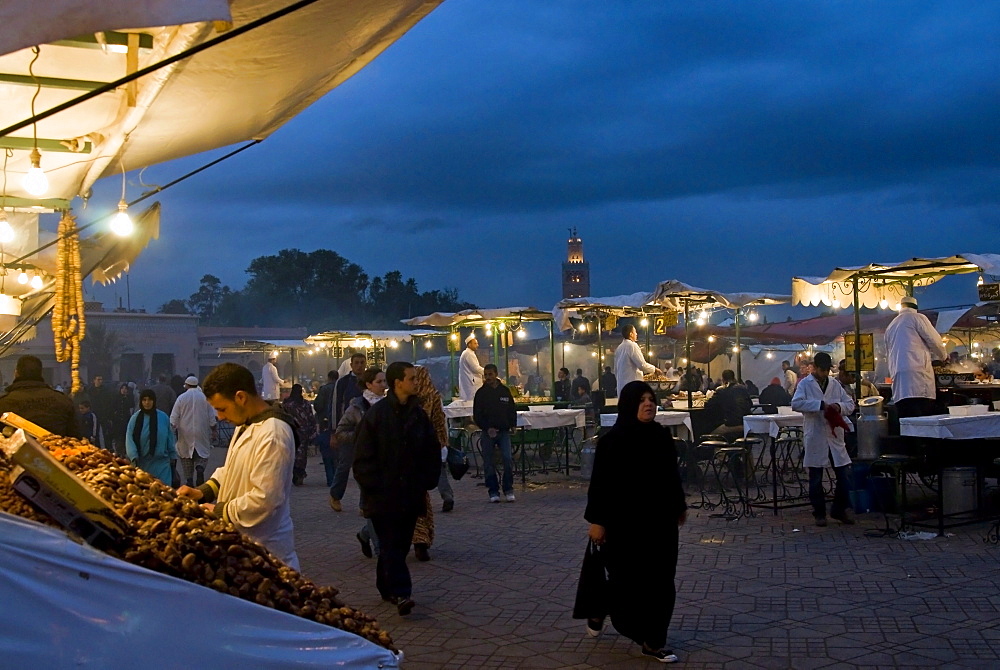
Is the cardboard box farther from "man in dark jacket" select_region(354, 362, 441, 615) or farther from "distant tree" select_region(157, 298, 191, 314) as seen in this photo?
"distant tree" select_region(157, 298, 191, 314)

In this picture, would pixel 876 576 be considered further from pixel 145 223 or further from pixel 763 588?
pixel 145 223

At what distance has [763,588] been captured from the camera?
7.42 meters

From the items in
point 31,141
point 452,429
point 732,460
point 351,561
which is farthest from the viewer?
point 452,429

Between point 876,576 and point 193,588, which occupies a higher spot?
point 193,588

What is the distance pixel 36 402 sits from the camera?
770 cm

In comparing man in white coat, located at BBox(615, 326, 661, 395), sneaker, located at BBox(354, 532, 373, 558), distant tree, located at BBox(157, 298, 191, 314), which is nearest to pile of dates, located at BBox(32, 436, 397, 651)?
sneaker, located at BBox(354, 532, 373, 558)

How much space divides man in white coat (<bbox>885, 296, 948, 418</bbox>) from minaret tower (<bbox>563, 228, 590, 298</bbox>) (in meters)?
106

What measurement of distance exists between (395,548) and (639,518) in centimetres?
189

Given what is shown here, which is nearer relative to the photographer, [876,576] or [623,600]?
[623,600]

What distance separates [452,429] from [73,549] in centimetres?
1360

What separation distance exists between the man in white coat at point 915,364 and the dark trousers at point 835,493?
1601 millimetres

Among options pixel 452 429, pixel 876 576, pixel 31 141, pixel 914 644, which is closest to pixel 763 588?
pixel 876 576

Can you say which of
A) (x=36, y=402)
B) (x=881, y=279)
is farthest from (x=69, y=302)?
(x=881, y=279)

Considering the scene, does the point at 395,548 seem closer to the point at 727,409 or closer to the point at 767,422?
the point at 767,422
